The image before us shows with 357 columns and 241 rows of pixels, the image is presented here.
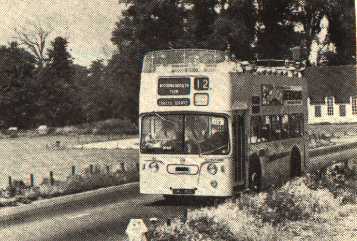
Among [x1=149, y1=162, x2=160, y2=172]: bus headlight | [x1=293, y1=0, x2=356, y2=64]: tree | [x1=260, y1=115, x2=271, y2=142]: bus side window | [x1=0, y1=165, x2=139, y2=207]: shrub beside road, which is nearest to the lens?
[x1=149, y1=162, x2=160, y2=172]: bus headlight

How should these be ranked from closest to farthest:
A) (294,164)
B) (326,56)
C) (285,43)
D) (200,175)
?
(200,175)
(294,164)
(285,43)
(326,56)

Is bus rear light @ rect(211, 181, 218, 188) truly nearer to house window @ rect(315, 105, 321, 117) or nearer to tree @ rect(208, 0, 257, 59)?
tree @ rect(208, 0, 257, 59)

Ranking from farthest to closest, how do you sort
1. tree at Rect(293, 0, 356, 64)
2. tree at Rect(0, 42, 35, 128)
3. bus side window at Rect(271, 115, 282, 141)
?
1. tree at Rect(0, 42, 35, 128)
2. tree at Rect(293, 0, 356, 64)
3. bus side window at Rect(271, 115, 282, 141)

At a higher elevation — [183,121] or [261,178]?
[183,121]

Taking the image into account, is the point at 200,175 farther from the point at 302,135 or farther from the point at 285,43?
the point at 285,43

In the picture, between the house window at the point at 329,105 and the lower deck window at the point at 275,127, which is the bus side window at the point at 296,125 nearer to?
the lower deck window at the point at 275,127

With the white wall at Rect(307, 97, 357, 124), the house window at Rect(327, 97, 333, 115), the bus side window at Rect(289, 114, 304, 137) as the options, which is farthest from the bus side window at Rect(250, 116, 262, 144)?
the house window at Rect(327, 97, 333, 115)

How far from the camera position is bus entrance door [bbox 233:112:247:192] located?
1773 centimetres

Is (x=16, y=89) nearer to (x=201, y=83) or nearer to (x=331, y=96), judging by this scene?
(x=331, y=96)

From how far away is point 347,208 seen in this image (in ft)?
51.5

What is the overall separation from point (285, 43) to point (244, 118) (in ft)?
125

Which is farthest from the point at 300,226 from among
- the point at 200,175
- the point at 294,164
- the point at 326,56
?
the point at 326,56

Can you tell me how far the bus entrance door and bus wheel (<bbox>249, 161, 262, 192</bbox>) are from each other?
0.60 meters

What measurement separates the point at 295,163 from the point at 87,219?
889cm
